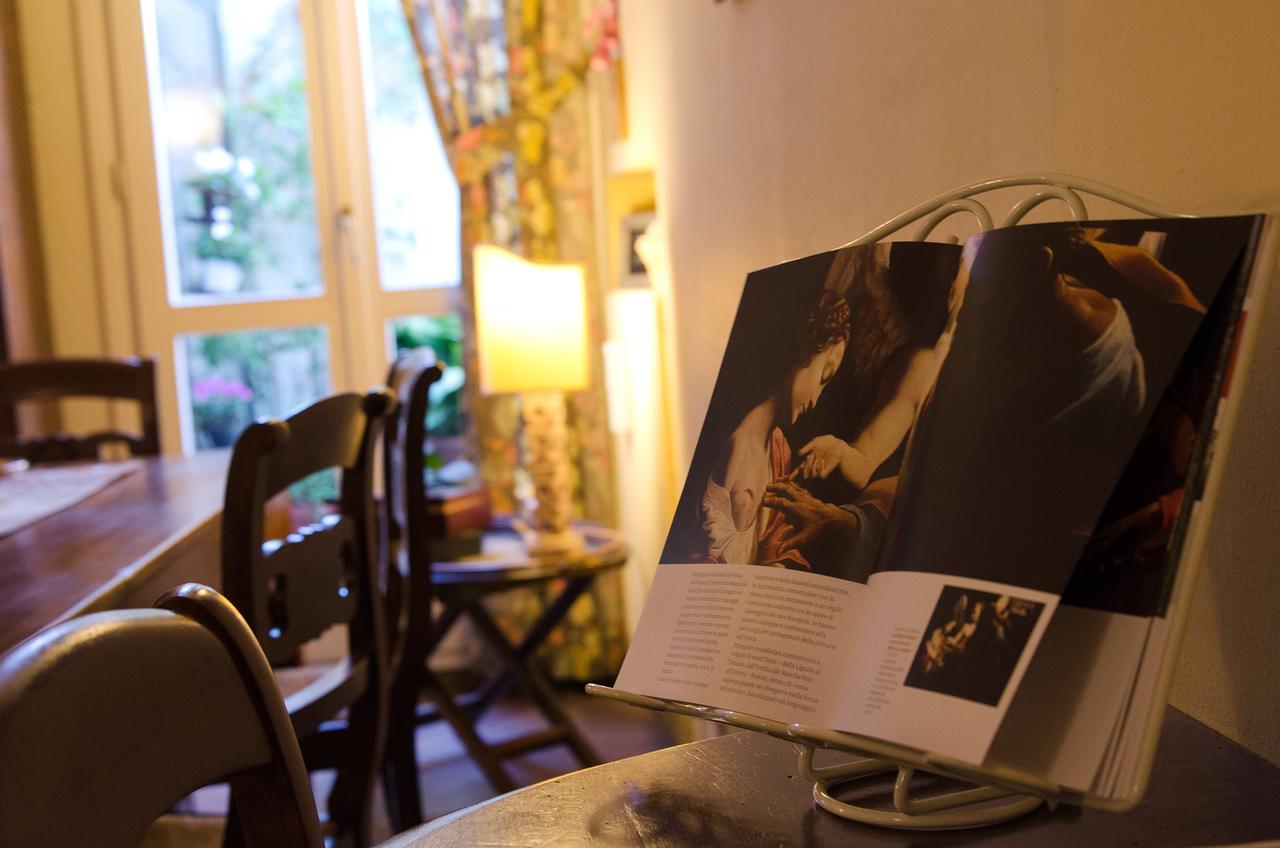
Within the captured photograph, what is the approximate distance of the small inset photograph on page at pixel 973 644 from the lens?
1.46ft

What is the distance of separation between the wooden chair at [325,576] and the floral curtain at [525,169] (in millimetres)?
1749

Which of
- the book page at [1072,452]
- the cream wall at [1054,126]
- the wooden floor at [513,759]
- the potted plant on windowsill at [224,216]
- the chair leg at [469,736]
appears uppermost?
the potted plant on windowsill at [224,216]

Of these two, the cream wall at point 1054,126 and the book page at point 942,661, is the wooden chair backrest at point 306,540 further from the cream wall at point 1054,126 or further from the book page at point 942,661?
the book page at point 942,661

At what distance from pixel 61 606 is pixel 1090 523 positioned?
97cm

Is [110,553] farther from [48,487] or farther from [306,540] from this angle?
[48,487]

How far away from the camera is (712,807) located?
23.2 inches

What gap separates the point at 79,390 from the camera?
2809 millimetres

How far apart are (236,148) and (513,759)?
2125 millimetres

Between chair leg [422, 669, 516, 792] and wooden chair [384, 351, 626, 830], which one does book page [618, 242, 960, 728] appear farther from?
chair leg [422, 669, 516, 792]

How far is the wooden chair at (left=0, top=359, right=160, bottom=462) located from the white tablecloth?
0.31 m

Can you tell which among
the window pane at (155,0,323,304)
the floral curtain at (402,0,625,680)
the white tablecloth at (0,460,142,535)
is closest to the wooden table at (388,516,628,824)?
the floral curtain at (402,0,625,680)

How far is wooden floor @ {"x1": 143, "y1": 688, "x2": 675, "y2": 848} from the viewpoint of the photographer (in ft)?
8.74

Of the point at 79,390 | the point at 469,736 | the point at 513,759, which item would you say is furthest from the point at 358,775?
the point at 79,390

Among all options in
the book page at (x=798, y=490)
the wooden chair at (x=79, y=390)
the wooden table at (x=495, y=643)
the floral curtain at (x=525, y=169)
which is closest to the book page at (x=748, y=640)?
the book page at (x=798, y=490)
